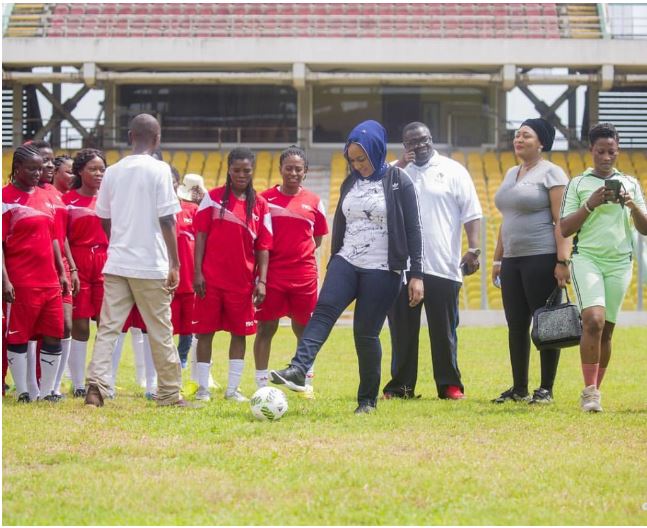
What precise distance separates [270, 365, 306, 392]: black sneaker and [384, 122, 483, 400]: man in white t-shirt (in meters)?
2.12

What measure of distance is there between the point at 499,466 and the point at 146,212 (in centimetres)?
346

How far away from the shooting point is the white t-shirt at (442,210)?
9719 millimetres

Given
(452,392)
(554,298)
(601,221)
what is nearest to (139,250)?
(452,392)

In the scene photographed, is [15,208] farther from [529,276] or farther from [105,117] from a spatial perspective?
[105,117]

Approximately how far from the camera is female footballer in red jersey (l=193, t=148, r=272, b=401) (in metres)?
9.35

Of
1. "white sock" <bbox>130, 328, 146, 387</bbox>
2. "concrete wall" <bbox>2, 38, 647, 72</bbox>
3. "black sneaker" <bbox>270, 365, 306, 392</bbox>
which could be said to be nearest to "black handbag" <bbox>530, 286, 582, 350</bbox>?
"black sneaker" <bbox>270, 365, 306, 392</bbox>

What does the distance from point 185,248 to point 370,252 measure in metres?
2.88

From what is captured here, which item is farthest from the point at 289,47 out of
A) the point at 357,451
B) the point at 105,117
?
the point at 357,451

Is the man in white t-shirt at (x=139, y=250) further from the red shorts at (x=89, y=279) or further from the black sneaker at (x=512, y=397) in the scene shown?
the black sneaker at (x=512, y=397)

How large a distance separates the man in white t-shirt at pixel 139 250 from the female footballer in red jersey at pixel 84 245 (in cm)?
111

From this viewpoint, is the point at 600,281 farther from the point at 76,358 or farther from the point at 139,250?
the point at 76,358

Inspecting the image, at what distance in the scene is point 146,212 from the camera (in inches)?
339

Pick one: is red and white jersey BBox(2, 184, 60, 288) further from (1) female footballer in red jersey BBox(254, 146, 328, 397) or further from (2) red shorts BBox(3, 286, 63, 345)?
(1) female footballer in red jersey BBox(254, 146, 328, 397)

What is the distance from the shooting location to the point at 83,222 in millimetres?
9883
